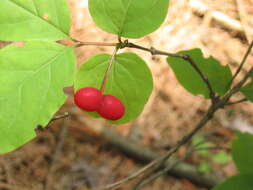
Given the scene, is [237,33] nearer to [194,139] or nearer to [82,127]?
[194,139]

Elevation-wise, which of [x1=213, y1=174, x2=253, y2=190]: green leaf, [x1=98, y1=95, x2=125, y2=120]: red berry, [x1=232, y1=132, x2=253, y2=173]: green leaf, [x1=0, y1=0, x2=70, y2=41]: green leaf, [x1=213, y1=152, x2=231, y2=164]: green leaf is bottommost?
[x1=213, y1=152, x2=231, y2=164]: green leaf

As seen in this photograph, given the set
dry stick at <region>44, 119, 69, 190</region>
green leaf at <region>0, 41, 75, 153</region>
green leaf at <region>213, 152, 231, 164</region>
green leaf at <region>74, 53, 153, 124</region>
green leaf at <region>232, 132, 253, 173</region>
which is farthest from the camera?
green leaf at <region>213, 152, 231, 164</region>

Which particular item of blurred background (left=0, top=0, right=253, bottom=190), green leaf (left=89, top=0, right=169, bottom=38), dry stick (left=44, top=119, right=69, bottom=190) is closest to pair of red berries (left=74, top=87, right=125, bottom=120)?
green leaf (left=89, top=0, right=169, bottom=38)

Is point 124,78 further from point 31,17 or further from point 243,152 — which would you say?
point 243,152

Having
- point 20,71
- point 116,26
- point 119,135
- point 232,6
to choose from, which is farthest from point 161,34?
point 20,71

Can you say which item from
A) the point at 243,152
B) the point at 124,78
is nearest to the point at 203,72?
the point at 124,78

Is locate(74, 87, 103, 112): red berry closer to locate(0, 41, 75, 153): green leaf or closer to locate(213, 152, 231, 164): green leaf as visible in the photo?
locate(0, 41, 75, 153): green leaf

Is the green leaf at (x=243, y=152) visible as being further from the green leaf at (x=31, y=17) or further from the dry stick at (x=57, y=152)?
the dry stick at (x=57, y=152)

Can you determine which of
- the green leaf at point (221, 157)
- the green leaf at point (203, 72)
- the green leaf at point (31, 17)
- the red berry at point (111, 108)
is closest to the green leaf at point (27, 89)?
the green leaf at point (31, 17)
